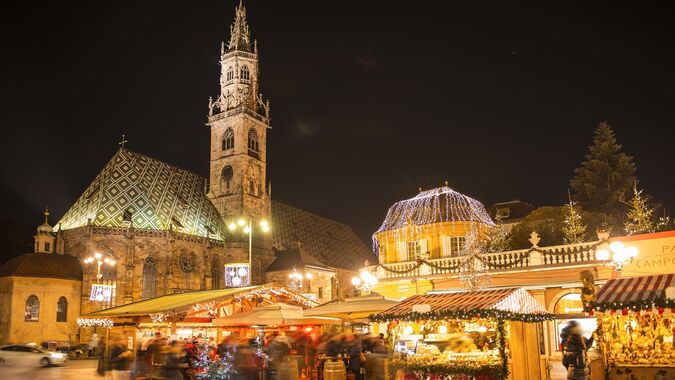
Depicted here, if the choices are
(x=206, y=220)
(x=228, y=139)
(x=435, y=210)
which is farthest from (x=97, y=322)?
(x=228, y=139)

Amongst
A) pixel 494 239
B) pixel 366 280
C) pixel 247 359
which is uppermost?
pixel 494 239

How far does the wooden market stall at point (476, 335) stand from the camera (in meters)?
13.2

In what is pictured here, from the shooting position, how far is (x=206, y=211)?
174 feet

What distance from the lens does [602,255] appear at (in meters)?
21.5

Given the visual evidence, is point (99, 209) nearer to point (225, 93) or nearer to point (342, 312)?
point (225, 93)

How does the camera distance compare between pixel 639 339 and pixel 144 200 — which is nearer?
pixel 639 339

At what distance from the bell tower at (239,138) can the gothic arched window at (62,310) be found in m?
16.6

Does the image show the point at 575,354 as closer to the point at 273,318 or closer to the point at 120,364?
the point at 273,318

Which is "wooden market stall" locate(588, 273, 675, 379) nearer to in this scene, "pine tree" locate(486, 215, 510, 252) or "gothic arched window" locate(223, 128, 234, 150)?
"pine tree" locate(486, 215, 510, 252)

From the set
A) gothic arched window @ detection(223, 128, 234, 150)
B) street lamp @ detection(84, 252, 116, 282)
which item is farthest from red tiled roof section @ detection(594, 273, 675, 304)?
gothic arched window @ detection(223, 128, 234, 150)

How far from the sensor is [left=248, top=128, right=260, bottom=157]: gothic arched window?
56603mm

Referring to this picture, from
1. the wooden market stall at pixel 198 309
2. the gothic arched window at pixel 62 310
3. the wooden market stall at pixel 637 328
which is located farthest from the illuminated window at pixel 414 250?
the gothic arched window at pixel 62 310

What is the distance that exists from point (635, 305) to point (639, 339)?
4.72 ft

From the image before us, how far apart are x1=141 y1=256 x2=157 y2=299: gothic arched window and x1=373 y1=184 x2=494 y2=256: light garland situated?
66.2 ft
